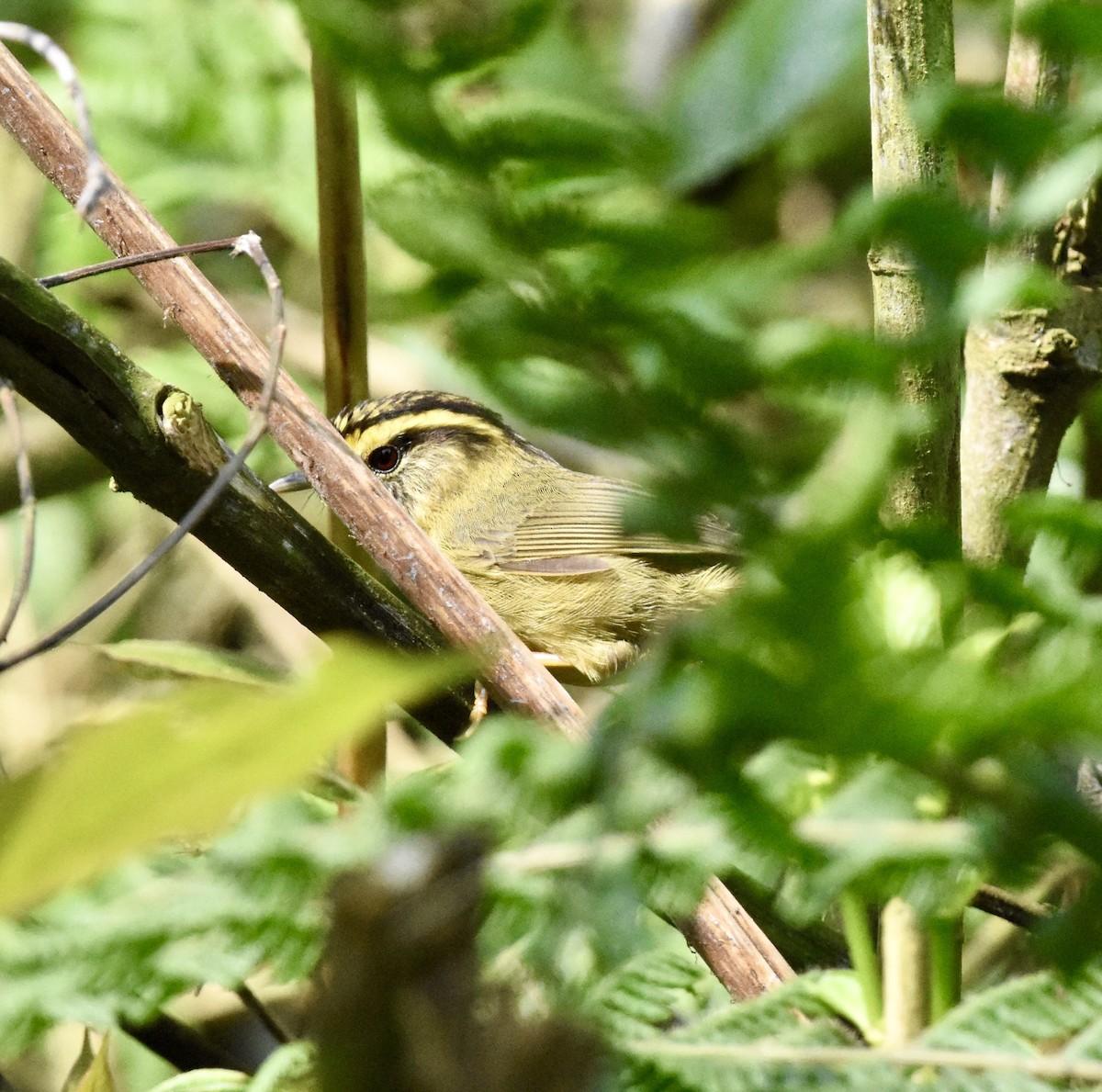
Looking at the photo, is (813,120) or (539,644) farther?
(813,120)

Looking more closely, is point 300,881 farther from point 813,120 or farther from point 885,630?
point 813,120

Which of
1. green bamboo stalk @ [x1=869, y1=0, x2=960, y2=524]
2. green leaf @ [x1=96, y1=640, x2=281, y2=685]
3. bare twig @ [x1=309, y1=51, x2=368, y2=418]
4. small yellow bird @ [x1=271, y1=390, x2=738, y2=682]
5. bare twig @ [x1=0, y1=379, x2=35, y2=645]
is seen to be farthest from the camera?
small yellow bird @ [x1=271, y1=390, x2=738, y2=682]

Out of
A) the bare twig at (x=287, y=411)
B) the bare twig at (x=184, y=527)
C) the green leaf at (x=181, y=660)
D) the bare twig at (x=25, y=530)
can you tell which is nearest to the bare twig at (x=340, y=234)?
the bare twig at (x=287, y=411)

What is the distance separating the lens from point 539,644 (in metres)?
3.96

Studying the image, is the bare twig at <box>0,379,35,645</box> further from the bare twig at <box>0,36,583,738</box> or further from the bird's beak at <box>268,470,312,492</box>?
the bird's beak at <box>268,470,312,492</box>

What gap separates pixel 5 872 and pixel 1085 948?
0.65 m

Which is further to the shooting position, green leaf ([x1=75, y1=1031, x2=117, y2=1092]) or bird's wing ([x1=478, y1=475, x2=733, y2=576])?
bird's wing ([x1=478, y1=475, x2=733, y2=576])

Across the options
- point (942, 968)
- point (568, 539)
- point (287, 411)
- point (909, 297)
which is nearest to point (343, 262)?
point (287, 411)

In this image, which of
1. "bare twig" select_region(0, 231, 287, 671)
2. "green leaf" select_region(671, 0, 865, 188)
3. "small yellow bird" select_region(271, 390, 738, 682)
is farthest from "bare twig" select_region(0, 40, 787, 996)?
"small yellow bird" select_region(271, 390, 738, 682)

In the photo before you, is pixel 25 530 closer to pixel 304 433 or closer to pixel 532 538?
pixel 304 433

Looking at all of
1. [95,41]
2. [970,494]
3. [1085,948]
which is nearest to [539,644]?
[970,494]

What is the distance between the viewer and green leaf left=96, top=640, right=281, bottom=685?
227 cm

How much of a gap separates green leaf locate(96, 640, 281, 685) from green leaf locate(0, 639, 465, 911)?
5.24 feet

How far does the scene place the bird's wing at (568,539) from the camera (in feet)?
13.0
